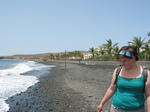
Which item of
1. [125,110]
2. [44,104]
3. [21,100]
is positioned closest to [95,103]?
[44,104]

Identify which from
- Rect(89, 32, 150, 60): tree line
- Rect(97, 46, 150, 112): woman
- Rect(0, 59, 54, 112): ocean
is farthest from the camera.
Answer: Rect(89, 32, 150, 60): tree line

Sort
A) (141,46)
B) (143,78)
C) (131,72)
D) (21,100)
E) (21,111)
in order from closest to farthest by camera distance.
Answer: (143,78) < (131,72) < (21,111) < (21,100) < (141,46)

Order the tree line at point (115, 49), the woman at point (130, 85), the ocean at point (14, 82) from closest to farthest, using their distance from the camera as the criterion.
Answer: the woman at point (130, 85) < the ocean at point (14, 82) < the tree line at point (115, 49)

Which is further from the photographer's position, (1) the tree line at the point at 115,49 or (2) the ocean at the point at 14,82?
(1) the tree line at the point at 115,49

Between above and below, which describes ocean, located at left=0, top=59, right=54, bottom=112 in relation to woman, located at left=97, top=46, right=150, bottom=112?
below

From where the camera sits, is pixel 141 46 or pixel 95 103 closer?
pixel 95 103

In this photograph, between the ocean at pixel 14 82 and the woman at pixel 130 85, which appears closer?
the woman at pixel 130 85

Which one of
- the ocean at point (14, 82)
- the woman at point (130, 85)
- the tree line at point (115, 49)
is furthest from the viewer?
the tree line at point (115, 49)

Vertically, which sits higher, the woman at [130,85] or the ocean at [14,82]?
the woman at [130,85]

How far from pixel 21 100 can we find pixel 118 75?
→ 7008mm

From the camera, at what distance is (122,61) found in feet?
7.91

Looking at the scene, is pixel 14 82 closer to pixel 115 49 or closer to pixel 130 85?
pixel 130 85

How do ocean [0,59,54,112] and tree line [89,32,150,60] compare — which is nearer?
ocean [0,59,54,112]

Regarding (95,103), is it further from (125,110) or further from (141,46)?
(141,46)
